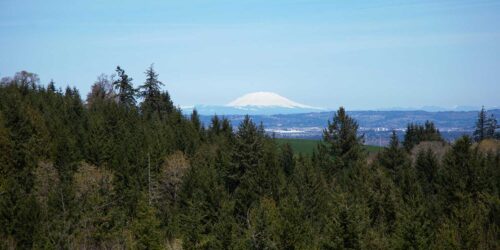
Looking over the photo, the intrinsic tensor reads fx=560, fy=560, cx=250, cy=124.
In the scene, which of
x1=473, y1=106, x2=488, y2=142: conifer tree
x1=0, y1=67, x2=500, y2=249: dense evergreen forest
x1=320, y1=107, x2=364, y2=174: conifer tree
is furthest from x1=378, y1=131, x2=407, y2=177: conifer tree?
x1=473, y1=106, x2=488, y2=142: conifer tree

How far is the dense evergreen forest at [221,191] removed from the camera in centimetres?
3809

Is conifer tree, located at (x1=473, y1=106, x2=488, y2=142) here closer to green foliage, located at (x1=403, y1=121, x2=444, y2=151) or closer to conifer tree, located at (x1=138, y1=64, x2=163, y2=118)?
green foliage, located at (x1=403, y1=121, x2=444, y2=151)

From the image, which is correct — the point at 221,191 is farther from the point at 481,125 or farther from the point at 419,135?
the point at 481,125

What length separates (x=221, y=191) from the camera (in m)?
54.3

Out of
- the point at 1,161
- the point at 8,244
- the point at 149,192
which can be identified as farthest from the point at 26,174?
the point at 8,244

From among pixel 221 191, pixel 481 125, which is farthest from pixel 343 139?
pixel 481 125

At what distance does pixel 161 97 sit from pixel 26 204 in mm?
62972

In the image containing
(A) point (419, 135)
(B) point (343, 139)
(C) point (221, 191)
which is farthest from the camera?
(A) point (419, 135)

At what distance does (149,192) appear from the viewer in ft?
204

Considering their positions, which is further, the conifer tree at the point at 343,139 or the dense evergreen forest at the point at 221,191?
the conifer tree at the point at 343,139

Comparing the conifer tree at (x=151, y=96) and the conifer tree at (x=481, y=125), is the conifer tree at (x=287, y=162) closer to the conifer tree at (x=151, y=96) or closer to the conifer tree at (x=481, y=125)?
the conifer tree at (x=151, y=96)

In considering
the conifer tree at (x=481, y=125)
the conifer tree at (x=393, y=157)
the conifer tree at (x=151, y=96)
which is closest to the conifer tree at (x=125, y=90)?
the conifer tree at (x=151, y=96)

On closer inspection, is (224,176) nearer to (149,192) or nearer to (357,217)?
(149,192)

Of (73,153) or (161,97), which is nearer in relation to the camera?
(73,153)
